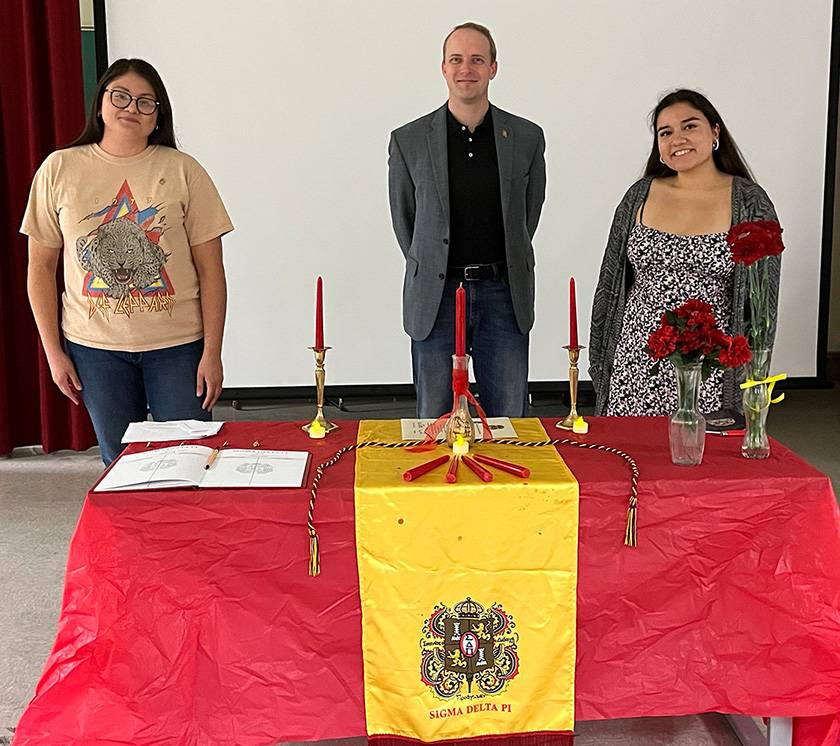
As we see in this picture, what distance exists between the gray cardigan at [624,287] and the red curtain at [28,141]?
7.97 feet

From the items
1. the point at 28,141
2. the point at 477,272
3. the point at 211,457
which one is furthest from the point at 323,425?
the point at 28,141

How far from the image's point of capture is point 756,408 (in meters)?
1.85

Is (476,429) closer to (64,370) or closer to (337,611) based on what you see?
(337,611)

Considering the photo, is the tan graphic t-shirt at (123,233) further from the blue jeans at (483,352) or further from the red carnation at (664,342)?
the red carnation at (664,342)

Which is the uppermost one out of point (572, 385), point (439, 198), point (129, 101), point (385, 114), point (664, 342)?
point (385, 114)

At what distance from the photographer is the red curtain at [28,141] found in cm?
392

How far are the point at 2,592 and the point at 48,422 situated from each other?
1.40 metres

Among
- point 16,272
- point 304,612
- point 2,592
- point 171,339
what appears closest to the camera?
point 304,612

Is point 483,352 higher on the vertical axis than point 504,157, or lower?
lower

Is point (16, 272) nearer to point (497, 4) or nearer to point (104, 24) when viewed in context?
point (104, 24)

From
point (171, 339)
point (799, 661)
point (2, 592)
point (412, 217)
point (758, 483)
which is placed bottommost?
point (2, 592)

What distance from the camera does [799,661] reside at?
5.74 ft

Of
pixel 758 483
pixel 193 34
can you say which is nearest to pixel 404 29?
pixel 193 34

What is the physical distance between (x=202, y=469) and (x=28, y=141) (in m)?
2.77
